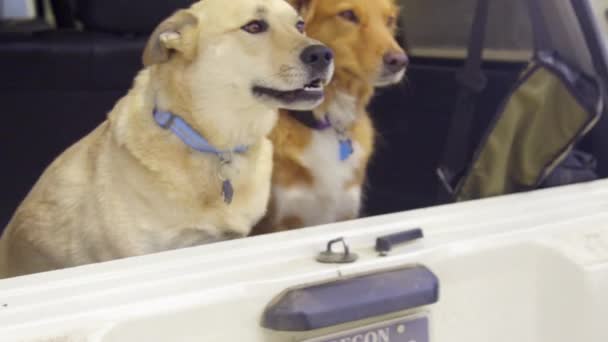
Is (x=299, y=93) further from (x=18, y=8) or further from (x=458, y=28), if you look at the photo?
(x=18, y=8)

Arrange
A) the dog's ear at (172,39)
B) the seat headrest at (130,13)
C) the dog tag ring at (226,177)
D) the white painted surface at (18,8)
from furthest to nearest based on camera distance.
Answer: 1. the white painted surface at (18,8)
2. the seat headrest at (130,13)
3. the dog tag ring at (226,177)
4. the dog's ear at (172,39)

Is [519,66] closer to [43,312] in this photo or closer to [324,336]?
[324,336]

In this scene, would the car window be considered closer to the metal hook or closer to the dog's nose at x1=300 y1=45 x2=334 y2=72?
the dog's nose at x1=300 y1=45 x2=334 y2=72

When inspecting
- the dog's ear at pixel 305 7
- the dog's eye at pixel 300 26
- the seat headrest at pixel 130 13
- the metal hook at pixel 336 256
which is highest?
the dog's eye at pixel 300 26

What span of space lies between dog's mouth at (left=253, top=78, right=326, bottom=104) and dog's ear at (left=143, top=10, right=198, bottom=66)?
0.16m

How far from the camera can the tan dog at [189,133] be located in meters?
1.42

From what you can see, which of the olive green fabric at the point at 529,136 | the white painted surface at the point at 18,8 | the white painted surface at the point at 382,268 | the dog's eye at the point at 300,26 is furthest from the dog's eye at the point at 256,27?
the white painted surface at the point at 18,8

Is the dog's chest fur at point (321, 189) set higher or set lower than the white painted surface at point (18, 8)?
higher

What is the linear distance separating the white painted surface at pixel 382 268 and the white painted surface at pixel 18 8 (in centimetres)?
391

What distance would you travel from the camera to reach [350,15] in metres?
1.71

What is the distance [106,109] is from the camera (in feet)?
6.95

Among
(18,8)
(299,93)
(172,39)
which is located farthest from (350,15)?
(18,8)

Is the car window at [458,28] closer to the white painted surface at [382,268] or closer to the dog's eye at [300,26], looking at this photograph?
the dog's eye at [300,26]

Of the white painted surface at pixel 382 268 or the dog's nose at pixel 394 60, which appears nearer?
the white painted surface at pixel 382 268
